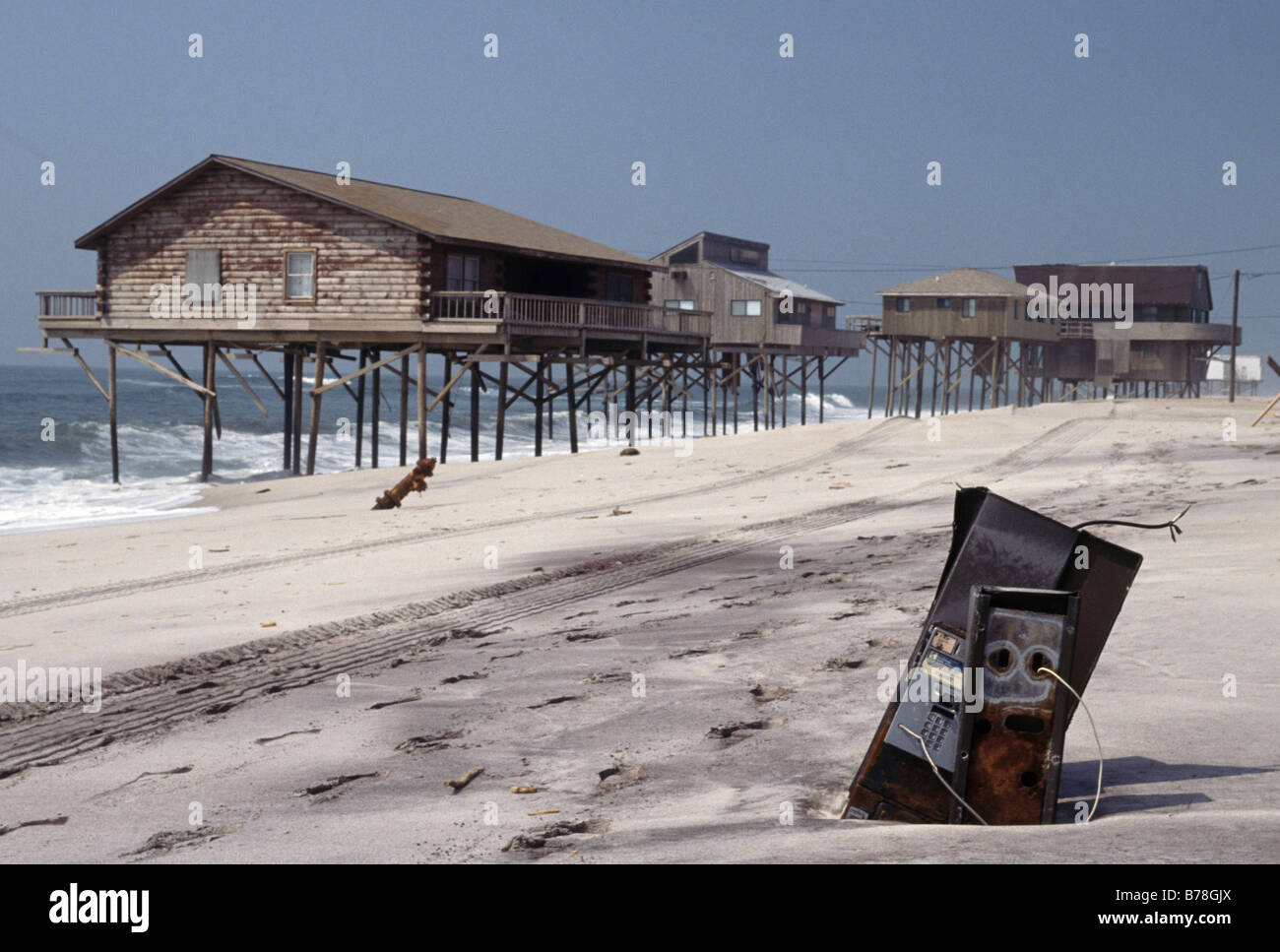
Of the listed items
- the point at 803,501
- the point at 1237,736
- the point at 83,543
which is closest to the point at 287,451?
the point at 83,543

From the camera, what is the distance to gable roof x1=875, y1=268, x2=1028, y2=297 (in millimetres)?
57656

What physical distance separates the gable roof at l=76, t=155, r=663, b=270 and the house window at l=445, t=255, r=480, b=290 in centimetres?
72

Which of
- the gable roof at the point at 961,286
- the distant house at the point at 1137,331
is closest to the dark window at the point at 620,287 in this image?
the gable roof at the point at 961,286

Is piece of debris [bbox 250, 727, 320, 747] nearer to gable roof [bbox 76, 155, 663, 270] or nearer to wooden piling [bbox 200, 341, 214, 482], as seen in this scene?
gable roof [bbox 76, 155, 663, 270]

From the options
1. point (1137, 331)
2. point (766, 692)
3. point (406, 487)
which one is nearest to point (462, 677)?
point (766, 692)

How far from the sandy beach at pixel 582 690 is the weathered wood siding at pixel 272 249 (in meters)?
13.2

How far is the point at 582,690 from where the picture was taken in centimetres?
707

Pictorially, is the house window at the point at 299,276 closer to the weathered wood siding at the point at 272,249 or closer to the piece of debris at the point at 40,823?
the weathered wood siding at the point at 272,249

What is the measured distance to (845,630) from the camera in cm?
808

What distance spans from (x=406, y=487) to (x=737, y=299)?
38.4 m

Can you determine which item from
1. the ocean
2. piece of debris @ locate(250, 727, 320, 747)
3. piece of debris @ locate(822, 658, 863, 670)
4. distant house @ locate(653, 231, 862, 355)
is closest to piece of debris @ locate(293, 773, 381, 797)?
piece of debris @ locate(250, 727, 320, 747)

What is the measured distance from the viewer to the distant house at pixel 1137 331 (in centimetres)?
6706
